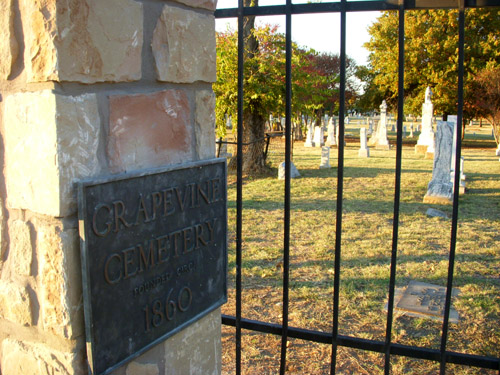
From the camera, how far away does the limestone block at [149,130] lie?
136 cm

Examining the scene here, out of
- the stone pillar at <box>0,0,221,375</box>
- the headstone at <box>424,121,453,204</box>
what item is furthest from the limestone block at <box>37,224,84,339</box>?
the headstone at <box>424,121,453,204</box>

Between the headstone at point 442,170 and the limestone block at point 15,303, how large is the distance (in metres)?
8.22

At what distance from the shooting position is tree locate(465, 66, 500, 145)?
62.0 ft

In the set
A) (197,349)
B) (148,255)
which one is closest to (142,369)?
(197,349)

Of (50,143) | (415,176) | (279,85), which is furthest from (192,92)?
(415,176)

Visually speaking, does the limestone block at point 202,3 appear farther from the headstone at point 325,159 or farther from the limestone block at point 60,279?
the headstone at point 325,159

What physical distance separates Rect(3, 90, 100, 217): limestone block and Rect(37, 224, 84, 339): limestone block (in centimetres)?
7

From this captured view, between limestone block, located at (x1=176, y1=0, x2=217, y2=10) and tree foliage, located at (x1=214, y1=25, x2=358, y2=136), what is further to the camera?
tree foliage, located at (x1=214, y1=25, x2=358, y2=136)

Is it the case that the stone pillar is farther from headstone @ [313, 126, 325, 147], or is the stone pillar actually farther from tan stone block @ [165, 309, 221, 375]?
headstone @ [313, 126, 325, 147]

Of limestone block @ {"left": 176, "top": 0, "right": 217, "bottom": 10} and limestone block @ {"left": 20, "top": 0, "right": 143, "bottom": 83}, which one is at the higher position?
limestone block @ {"left": 176, "top": 0, "right": 217, "bottom": 10}

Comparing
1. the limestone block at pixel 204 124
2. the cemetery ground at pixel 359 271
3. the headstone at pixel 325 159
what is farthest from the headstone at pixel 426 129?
the limestone block at pixel 204 124

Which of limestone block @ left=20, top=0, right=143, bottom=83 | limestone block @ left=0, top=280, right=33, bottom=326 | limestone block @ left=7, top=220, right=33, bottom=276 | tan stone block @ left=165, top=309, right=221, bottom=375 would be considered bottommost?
tan stone block @ left=165, top=309, right=221, bottom=375

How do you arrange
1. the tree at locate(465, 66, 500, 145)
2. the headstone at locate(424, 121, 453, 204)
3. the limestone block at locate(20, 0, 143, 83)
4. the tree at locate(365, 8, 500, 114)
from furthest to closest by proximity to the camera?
1. the tree at locate(365, 8, 500, 114)
2. the tree at locate(465, 66, 500, 145)
3. the headstone at locate(424, 121, 453, 204)
4. the limestone block at locate(20, 0, 143, 83)

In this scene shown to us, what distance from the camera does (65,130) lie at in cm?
119
